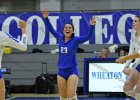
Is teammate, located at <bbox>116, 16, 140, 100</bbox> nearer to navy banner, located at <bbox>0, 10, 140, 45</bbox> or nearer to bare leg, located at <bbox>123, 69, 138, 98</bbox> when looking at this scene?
bare leg, located at <bbox>123, 69, 138, 98</bbox>

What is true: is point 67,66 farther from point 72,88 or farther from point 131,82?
point 131,82

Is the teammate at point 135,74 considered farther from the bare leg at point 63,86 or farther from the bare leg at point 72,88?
the bare leg at point 63,86

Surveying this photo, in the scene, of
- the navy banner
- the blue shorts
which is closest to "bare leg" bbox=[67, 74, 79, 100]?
the blue shorts

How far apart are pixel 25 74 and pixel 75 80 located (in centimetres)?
950

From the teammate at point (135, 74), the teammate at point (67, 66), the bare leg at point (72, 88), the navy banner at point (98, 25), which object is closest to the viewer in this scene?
the teammate at point (135, 74)

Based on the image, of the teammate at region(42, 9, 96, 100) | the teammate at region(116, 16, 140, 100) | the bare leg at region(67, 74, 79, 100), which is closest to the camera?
the teammate at region(116, 16, 140, 100)

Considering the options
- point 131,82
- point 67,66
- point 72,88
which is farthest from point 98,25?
point 131,82

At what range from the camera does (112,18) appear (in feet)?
46.9

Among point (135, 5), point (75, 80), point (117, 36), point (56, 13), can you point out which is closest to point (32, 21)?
point (56, 13)

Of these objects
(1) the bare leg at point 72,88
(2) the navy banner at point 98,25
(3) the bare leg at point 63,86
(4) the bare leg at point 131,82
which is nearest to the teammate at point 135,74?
(4) the bare leg at point 131,82

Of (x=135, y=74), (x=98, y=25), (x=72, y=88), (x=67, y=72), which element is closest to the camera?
(x=135, y=74)

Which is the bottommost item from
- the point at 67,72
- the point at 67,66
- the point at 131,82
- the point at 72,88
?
the point at 72,88

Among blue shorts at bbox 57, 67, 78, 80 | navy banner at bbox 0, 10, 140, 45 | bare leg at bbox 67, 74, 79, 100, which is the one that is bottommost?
bare leg at bbox 67, 74, 79, 100

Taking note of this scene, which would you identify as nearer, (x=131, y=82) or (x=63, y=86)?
(x=131, y=82)
